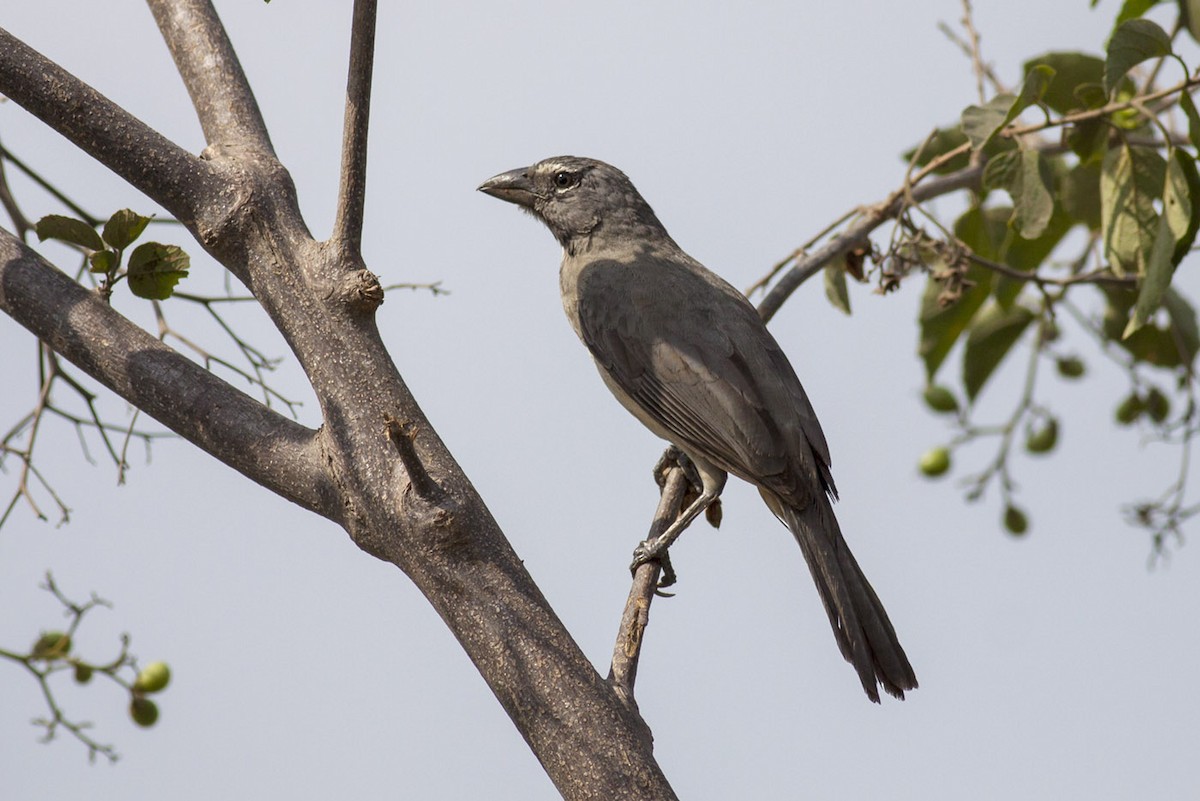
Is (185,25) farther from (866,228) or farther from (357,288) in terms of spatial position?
(866,228)

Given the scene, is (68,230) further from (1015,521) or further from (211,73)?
(1015,521)

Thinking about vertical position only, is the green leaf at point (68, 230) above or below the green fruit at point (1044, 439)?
below

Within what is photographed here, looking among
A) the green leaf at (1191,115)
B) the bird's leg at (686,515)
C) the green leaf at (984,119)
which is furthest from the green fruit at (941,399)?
the green leaf at (1191,115)

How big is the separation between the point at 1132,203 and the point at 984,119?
51 centimetres

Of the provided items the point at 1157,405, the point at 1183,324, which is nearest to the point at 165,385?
the point at 1183,324

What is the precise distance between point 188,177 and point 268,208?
0.56 feet

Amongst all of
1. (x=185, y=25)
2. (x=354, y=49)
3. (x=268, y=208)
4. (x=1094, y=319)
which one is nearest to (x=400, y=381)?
(x=268, y=208)

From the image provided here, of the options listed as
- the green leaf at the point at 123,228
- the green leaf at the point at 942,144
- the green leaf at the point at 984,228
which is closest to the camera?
the green leaf at the point at 123,228

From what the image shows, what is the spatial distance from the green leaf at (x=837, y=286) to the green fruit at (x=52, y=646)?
271 cm

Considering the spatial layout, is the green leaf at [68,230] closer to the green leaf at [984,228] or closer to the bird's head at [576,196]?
the bird's head at [576,196]

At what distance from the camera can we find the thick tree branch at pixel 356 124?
2609 millimetres

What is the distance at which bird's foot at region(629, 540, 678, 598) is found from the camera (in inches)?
145

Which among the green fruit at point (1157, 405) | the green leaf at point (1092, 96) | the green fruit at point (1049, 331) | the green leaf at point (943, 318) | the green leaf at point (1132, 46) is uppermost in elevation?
the green fruit at point (1049, 331)

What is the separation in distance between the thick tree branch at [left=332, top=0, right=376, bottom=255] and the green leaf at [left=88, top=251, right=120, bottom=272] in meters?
0.53
